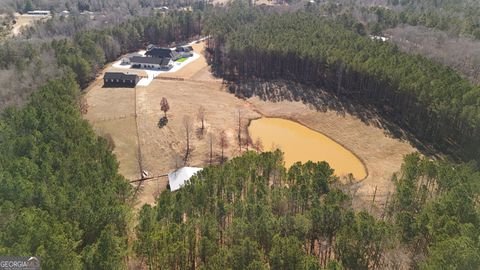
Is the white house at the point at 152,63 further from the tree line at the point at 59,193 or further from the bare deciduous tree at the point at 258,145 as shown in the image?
the tree line at the point at 59,193

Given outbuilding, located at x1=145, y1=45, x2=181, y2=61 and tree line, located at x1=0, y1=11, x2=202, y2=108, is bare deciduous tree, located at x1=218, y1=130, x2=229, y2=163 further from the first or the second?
outbuilding, located at x1=145, y1=45, x2=181, y2=61

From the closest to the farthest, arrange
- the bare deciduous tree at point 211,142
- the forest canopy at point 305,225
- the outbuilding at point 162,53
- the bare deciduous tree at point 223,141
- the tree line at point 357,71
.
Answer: the forest canopy at point 305,225 → the bare deciduous tree at point 211,142 → the tree line at point 357,71 → the bare deciduous tree at point 223,141 → the outbuilding at point 162,53

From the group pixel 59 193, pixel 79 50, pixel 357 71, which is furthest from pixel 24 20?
pixel 59 193

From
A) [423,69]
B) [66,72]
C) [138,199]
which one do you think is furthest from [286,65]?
[138,199]

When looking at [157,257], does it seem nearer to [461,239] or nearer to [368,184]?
[461,239]

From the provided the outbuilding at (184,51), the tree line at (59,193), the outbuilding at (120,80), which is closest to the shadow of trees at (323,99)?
the outbuilding at (120,80)

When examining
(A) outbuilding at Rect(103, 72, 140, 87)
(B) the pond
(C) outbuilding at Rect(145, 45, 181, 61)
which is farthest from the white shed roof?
(C) outbuilding at Rect(145, 45, 181, 61)
